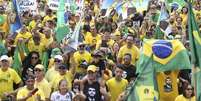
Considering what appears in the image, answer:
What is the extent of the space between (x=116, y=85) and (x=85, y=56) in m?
1.78

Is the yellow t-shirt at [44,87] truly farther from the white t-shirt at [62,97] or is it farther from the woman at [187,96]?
the woman at [187,96]

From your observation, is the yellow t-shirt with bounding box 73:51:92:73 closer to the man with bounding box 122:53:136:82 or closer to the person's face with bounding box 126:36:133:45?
the person's face with bounding box 126:36:133:45

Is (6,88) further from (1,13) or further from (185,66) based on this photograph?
(1,13)

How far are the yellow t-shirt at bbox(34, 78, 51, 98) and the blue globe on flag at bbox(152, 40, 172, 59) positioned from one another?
Answer: 211 cm

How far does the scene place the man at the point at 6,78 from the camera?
1444 centimetres

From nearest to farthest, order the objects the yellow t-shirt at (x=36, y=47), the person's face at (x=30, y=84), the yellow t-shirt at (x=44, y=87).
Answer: the person's face at (x=30, y=84)
the yellow t-shirt at (x=44, y=87)
the yellow t-shirt at (x=36, y=47)

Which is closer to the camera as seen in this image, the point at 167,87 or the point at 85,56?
the point at 167,87

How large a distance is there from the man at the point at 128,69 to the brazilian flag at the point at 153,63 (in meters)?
1.56

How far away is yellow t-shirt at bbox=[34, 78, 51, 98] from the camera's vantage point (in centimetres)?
1361

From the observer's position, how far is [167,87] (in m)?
13.0

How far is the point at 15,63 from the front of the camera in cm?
1570

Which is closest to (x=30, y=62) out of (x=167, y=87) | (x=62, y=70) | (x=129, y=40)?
(x=62, y=70)

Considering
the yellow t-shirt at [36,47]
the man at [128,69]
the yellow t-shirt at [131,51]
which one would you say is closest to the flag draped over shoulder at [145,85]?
the man at [128,69]

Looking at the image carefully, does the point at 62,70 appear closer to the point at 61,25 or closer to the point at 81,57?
the point at 81,57
